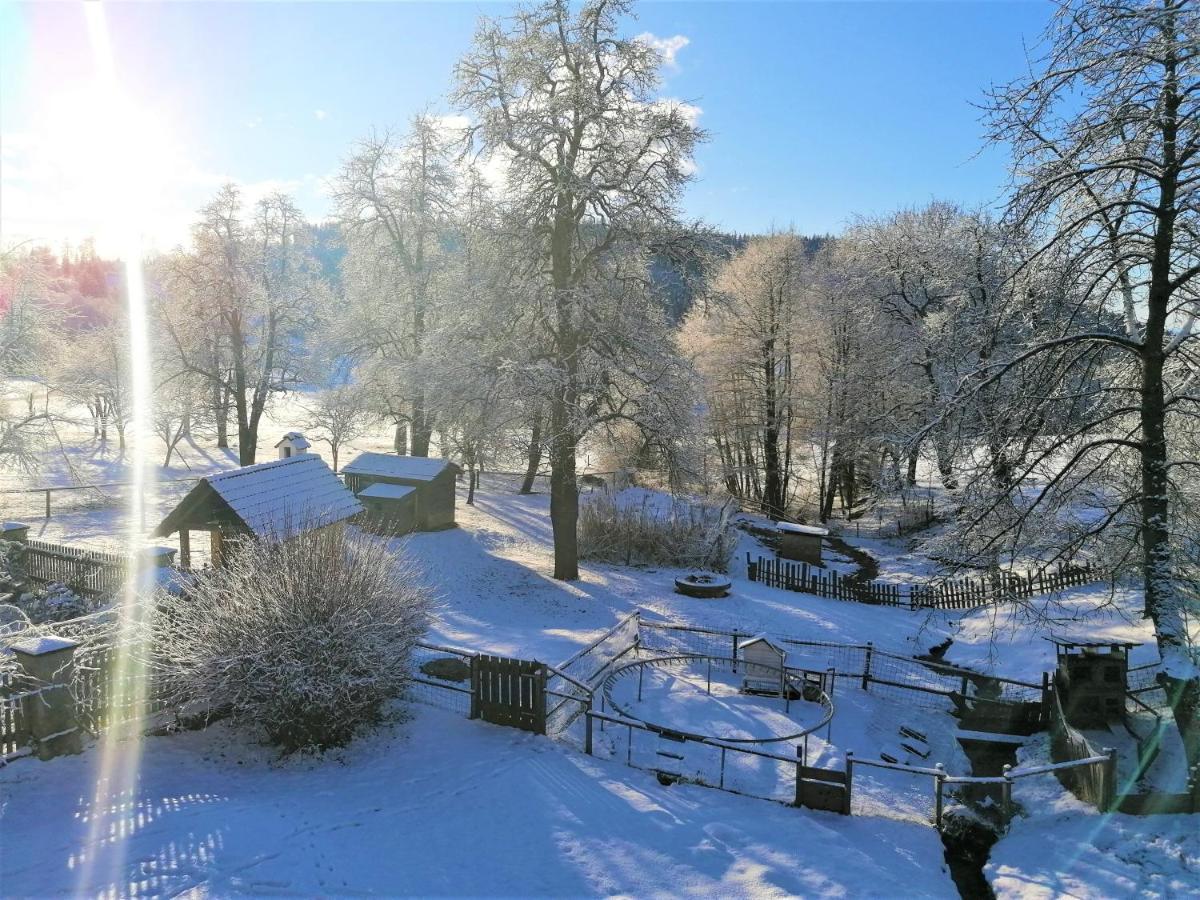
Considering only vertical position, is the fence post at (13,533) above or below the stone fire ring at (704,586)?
above

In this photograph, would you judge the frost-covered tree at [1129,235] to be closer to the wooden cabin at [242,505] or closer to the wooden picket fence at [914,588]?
the wooden picket fence at [914,588]

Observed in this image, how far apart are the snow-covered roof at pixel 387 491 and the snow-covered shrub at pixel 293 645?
12383 mm

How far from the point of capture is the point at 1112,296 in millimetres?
10445

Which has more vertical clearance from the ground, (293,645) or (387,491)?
(387,491)

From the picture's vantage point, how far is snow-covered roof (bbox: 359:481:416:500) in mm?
22656

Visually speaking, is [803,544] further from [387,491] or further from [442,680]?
[442,680]

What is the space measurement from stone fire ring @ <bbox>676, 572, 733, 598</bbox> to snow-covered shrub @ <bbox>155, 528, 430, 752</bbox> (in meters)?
9.57

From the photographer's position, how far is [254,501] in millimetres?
16922

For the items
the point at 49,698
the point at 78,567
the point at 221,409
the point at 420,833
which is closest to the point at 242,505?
the point at 78,567

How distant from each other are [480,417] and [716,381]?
1781 centimetres

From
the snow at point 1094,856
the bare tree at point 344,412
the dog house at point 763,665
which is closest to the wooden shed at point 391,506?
the bare tree at point 344,412

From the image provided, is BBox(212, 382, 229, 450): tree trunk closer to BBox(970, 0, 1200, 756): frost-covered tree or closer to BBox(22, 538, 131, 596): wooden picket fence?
BBox(22, 538, 131, 596): wooden picket fence

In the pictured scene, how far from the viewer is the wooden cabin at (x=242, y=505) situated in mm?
16500

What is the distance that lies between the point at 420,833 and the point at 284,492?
1221 cm
